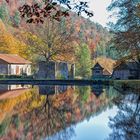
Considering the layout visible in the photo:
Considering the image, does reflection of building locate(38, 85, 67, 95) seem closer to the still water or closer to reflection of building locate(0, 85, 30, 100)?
reflection of building locate(0, 85, 30, 100)

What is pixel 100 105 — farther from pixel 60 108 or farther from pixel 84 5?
pixel 84 5

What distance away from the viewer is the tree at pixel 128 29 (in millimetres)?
49469

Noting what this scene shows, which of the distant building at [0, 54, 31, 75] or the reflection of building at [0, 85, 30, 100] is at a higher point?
the distant building at [0, 54, 31, 75]

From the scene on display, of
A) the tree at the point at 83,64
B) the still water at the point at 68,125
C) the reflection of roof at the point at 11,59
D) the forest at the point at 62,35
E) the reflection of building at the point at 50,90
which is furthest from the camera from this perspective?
the tree at the point at 83,64

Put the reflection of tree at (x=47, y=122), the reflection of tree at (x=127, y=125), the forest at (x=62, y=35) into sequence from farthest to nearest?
the reflection of tree at (x=47, y=122), the reflection of tree at (x=127, y=125), the forest at (x=62, y=35)

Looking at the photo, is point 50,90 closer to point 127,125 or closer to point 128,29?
point 128,29

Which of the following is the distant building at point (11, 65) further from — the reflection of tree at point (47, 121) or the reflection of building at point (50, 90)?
the reflection of tree at point (47, 121)

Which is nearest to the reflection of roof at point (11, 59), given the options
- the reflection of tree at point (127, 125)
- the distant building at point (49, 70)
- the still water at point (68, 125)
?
the distant building at point (49, 70)

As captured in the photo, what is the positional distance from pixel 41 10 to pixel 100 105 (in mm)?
25389

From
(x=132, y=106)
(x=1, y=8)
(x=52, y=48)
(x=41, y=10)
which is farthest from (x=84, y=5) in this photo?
(x=1, y=8)

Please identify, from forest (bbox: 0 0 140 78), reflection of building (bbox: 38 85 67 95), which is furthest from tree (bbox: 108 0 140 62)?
reflection of building (bbox: 38 85 67 95)

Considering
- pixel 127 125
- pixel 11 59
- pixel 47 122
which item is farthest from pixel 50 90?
pixel 11 59

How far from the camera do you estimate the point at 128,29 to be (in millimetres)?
50906

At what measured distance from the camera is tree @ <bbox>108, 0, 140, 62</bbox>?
49.5 m
